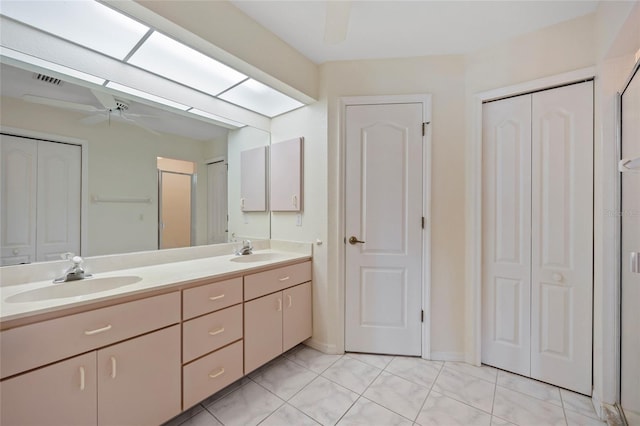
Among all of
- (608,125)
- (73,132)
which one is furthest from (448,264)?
(73,132)

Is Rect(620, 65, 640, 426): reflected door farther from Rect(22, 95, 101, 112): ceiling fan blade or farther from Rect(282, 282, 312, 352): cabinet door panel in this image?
Rect(22, 95, 101, 112): ceiling fan blade

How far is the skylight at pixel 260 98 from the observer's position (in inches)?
84.2

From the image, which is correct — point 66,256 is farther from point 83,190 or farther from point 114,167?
point 114,167

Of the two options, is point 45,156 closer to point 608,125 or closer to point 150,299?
point 150,299

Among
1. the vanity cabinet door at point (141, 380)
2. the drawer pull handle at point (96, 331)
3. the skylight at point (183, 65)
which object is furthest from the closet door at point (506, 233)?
the drawer pull handle at point (96, 331)

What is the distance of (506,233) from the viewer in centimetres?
197

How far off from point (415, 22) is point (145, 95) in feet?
6.19

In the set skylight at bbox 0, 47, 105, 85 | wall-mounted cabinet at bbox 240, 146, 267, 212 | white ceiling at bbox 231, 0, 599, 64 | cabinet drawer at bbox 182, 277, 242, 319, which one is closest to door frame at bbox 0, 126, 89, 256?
skylight at bbox 0, 47, 105, 85

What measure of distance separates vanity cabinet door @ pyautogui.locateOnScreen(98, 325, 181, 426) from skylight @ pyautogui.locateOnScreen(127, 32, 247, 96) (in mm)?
1627

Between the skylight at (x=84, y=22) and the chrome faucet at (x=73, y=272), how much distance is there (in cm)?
119

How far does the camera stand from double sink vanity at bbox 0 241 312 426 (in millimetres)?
985

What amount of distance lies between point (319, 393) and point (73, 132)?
2.19 metres

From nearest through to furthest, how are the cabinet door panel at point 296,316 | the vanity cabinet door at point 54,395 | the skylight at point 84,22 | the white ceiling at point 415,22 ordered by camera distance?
the vanity cabinet door at point 54,395 < the skylight at point 84,22 < the white ceiling at point 415,22 < the cabinet door panel at point 296,316

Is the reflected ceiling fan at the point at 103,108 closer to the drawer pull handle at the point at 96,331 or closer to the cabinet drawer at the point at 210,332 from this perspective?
the drawer pull handle at the point at 96,331
